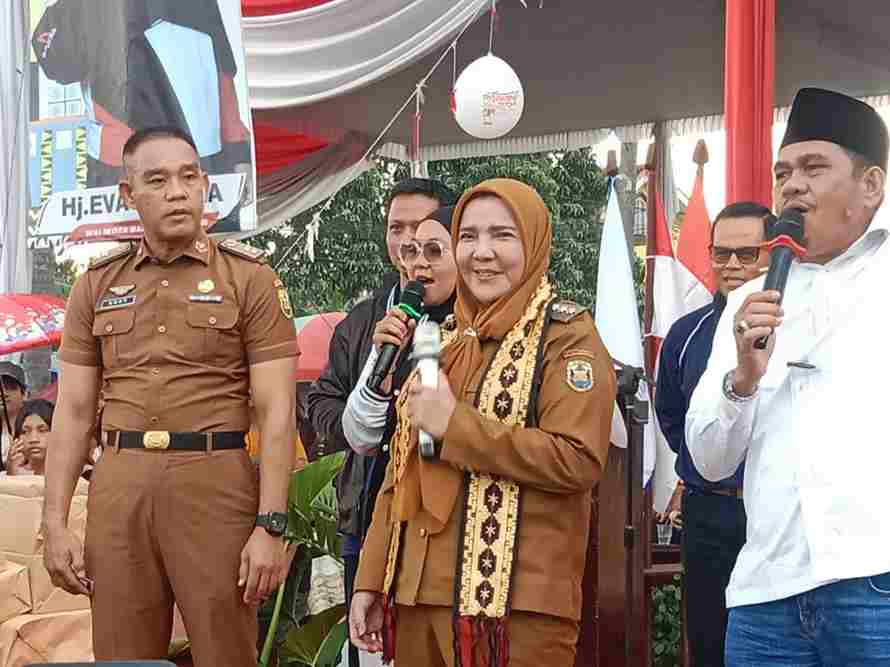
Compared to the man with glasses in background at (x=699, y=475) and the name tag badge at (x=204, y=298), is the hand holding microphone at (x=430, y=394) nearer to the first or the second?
the name tag badge at (x=204, y=298)

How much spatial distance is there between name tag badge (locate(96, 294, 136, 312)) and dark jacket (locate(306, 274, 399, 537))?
67cm

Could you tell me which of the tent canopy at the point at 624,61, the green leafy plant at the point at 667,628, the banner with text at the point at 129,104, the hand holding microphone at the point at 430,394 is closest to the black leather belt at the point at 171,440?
the hand holding microphone at the point at 430,394

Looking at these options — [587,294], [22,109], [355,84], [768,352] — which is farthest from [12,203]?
[587,294]

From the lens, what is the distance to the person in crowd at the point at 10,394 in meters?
6.36

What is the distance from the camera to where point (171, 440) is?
330cm

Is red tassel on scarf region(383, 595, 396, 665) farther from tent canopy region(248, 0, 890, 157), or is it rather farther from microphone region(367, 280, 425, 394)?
tent canopy region(248, 0, 890, 157)

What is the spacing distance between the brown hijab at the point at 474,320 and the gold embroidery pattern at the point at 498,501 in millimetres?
35

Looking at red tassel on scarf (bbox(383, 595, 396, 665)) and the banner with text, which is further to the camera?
the banner with text

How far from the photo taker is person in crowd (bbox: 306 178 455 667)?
372 centimetres

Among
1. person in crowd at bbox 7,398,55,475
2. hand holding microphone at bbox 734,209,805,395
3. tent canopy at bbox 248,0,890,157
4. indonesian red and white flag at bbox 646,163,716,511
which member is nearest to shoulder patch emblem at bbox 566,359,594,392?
hand holding microphone at bbox 734,209,805,395

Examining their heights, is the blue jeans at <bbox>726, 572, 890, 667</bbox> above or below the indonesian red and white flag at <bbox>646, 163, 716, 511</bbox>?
below

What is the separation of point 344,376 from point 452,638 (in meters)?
1.39

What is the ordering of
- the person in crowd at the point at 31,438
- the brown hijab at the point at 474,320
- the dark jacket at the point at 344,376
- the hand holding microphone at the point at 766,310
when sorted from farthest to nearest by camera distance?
the person in crowd at the point at 31,438
the dark jacket at the point at 344,376
the brown hijab at the point at 474,320
the hand holding microphone at the point at 766,310

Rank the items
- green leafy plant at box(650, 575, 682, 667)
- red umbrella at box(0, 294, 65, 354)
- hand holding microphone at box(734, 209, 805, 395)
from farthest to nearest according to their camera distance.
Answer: red umbrella at box(0, 294, 65, 354) → green leafy plant at box(650, 575, 682, 667) → hand holding microphone at box(734, 209, 805, 395)
